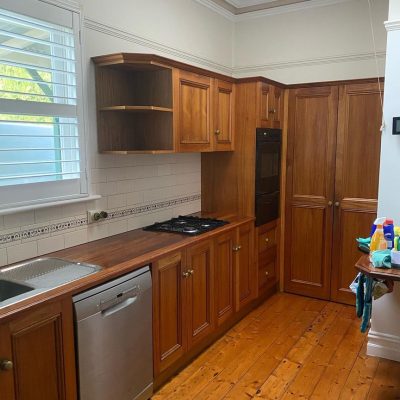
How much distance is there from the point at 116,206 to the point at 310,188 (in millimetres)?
1879

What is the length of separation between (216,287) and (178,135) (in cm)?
116

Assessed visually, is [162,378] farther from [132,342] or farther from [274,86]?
[274,86]

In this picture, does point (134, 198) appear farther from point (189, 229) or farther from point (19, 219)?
point (19, 219)

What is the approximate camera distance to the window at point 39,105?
216 centimetres

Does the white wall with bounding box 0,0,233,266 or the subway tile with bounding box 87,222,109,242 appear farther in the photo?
the subway tile with bounding box 87,222,109,242

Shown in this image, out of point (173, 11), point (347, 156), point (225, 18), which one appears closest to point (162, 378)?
point (347, 156)

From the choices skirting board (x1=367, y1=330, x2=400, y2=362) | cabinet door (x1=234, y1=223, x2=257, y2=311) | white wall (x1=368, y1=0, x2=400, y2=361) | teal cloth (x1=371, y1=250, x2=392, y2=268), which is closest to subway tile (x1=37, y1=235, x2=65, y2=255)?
cabinet door (x1=234, y1=223, x2=257, y2=311)

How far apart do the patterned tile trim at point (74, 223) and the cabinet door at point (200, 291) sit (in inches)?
24.5

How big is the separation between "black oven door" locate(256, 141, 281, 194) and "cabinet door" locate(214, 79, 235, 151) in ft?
0.90

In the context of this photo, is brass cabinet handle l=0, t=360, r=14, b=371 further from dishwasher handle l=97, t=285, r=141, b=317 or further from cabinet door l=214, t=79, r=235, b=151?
cabinet door l=214, t=79, r=235, b=151

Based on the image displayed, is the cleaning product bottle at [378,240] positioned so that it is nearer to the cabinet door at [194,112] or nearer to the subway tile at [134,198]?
the cabinet door at [194,112]

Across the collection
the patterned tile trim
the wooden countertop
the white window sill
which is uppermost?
the white window sill

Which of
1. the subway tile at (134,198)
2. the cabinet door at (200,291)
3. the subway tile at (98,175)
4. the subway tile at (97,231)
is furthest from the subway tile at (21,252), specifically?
the cabinet door at (200,291)

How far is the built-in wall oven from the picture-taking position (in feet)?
11.7
